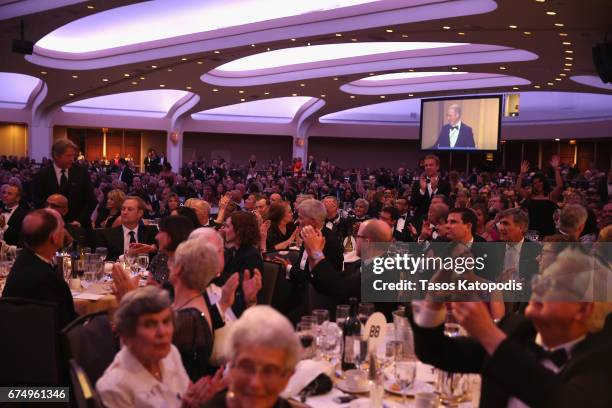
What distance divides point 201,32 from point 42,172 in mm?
7891

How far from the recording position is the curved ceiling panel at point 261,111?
27484 mm

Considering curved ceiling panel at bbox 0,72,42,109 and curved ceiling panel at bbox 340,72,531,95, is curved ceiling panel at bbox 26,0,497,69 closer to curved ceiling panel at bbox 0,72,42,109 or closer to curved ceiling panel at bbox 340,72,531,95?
curved ceiling panel at bbox 340,72,531,95

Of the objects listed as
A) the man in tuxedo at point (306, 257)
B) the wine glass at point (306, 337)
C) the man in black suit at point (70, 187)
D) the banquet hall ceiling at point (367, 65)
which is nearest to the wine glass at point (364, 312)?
the wine glass at point (306, 337)

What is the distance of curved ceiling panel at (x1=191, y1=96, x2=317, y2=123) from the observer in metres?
27.5

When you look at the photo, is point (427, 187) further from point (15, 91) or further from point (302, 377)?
point (15, 91)

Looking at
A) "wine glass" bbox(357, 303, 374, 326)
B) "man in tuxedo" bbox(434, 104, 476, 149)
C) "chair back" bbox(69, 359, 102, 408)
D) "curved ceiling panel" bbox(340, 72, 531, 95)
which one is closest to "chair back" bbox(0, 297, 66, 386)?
"chair back" bbox(69, 359, 102, 408)

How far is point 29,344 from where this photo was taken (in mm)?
3529

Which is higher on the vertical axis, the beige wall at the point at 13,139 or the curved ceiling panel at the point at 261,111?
the curved ceiling panel at the point at 261,111

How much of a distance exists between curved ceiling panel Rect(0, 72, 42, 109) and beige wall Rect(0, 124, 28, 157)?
7.42 feet

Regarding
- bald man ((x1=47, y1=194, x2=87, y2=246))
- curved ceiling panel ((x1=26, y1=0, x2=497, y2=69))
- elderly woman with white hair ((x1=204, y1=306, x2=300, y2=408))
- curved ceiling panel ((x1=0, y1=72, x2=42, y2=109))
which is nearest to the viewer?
elderly woman with white hair ((x1=204, y1=306, x2=300, y2=408))

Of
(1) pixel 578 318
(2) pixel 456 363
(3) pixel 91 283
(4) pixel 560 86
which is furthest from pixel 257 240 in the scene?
(4) pixel 560 86

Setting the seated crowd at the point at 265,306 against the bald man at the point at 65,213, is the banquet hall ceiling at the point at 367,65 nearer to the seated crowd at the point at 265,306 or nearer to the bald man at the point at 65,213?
the seated crowd at the point at 265,306

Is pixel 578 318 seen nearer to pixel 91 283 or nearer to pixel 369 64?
pixel 91 283

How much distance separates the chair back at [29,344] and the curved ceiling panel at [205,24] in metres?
8.39
